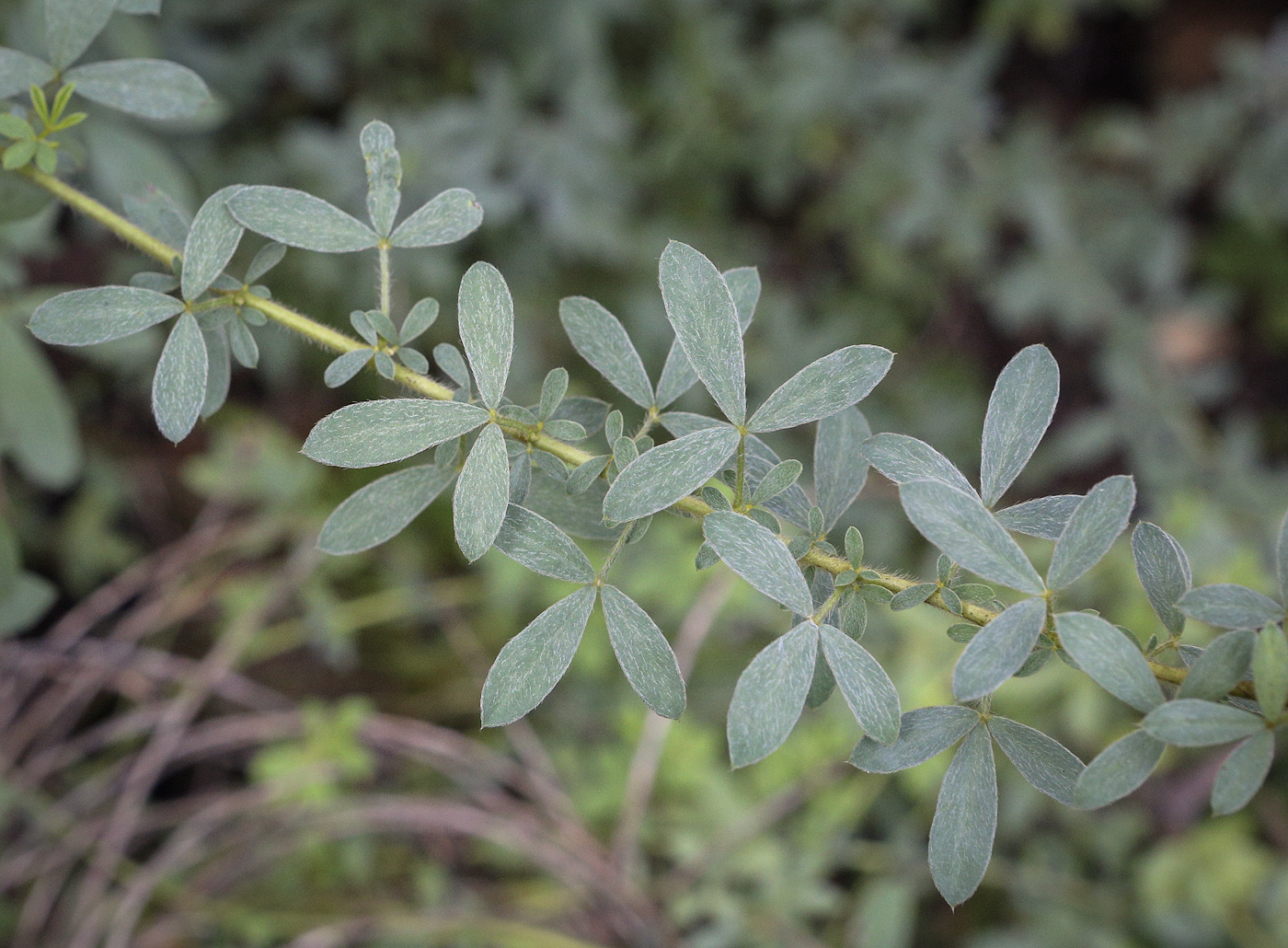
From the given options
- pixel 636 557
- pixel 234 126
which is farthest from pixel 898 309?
pixel 234 126

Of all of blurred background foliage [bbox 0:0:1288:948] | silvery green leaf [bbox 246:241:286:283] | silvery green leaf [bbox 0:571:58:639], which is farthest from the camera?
blurred background foliage [bbox 0:0:1288:948]

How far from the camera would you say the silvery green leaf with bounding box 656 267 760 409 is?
843 millimetres

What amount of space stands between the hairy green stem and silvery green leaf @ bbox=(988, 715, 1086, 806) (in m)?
0.09

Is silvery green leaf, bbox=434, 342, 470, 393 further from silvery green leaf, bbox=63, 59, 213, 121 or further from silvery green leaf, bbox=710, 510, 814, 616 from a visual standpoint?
silvery green leaf, bbox=63, 59, 213, 121

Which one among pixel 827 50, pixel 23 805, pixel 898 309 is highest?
pixel 827 50

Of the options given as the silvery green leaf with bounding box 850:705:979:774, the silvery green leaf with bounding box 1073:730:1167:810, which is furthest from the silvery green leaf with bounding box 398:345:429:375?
the silvery green leaf with bounding box 1073:730:1167:810

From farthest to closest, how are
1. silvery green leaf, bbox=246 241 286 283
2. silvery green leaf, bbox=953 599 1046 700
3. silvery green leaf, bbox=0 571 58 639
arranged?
silvery green leaf, bbox=0 571 58 639, silvery green leaf, bbox=246 241 286 283, silvery green leaf, bbox=953 599 1046 700

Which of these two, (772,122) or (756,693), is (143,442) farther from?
(756,693)

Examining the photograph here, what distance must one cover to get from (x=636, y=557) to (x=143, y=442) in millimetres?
1440

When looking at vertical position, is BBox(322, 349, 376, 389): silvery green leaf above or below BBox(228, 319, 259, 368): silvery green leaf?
above

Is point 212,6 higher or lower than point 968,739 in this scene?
lower

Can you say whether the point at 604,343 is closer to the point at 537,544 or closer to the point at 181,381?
the point at 537,544

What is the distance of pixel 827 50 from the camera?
2652 millimetres

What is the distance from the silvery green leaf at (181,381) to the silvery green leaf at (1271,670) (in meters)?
0.76
